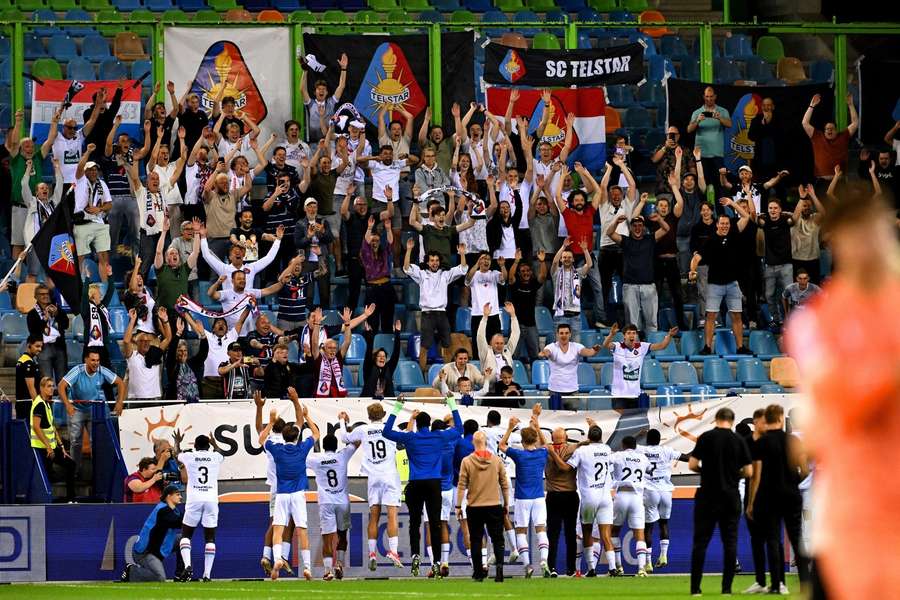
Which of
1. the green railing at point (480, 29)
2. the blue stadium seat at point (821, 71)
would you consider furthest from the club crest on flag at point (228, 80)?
the blue stadium seat at point (821, 71)

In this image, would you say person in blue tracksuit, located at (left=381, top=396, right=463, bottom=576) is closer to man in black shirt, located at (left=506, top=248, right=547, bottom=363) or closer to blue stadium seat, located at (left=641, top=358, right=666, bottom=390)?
man in black shirt, located at (left=506, top=248, right=547, bottom=363)

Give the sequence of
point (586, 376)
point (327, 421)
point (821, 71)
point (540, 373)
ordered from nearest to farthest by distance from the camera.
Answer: point (327, 421) < point (540, 373) < point (586, 376) < point (821, 71)

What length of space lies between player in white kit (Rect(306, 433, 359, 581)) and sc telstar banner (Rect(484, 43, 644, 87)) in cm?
849

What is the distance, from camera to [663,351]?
24.0 meters

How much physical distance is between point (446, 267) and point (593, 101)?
478cm

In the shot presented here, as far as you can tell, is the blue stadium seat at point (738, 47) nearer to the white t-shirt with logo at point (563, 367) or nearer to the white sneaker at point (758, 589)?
the white t-shirt with logo at point (563, 367)

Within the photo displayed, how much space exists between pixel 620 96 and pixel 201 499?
40.9 feet

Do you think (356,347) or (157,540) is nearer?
(157,540)

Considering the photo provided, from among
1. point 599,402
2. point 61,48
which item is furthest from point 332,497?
point 61,48

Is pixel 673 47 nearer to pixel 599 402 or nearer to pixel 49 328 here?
pixel 599 402

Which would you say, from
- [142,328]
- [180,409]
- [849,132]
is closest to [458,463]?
[180,409]

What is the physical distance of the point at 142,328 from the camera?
21.7 meters

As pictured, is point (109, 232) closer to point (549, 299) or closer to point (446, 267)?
point (446, 267)

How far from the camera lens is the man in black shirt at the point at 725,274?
2375cm
